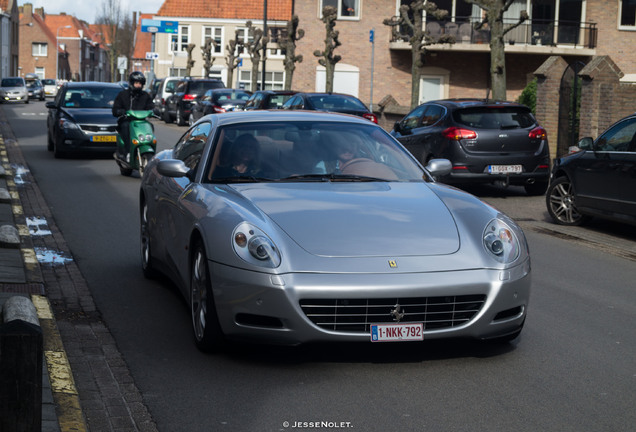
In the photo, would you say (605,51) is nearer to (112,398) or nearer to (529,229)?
(529,229)

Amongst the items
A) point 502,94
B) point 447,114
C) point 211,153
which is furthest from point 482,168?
point 211,153

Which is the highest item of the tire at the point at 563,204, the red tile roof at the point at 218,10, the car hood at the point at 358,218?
the red tile roof at the point at 218,10

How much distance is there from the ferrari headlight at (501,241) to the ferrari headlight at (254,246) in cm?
127

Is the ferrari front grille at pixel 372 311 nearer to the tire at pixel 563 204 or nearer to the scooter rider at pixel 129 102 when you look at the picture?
the tire at pixel 563 204

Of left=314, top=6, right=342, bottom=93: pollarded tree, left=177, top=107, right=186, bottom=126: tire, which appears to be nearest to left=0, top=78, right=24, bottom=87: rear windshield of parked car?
left=314, top=6, right=342, bottom=93: pollarded tree

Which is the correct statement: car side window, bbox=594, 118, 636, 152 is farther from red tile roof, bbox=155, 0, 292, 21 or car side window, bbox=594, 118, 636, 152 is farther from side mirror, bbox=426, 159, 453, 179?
red tile roof, bbox=155, 0, 292, 21

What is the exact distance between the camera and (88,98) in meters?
22.5

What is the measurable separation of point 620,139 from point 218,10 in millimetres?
75556

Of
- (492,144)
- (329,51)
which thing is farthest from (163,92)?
(492,144)

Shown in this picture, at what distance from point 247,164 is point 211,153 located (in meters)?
0.29

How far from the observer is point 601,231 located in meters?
13.0

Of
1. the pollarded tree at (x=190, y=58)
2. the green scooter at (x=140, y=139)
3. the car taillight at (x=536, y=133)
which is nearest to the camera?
the car taillight at (x=536, y=133)

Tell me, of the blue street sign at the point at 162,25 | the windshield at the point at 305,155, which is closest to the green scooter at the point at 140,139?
the windshield at the point at 305,155

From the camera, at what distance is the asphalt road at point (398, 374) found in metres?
4.80
